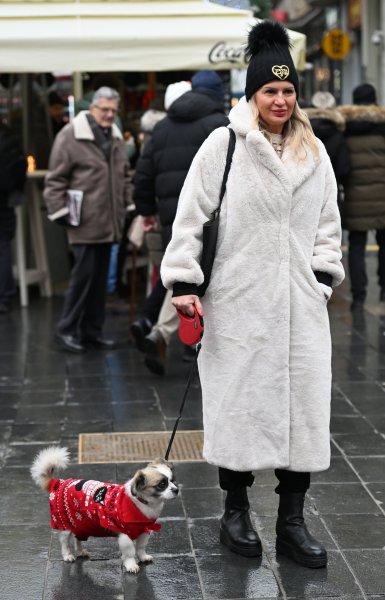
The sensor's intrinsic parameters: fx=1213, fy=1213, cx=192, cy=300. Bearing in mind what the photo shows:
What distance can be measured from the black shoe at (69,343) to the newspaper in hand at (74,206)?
89cm

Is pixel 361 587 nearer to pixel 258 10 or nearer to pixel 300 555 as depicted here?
pixel 300 555

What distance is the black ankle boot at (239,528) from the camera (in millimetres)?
4836

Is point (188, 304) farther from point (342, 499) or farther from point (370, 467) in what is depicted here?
point (370, 467)

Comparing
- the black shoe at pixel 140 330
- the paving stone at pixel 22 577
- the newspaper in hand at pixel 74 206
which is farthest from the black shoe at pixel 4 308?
the paving stone at pixel 22 577

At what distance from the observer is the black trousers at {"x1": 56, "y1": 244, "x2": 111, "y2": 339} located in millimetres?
9523

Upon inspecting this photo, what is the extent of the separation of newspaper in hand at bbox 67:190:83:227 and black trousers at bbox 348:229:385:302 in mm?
3058

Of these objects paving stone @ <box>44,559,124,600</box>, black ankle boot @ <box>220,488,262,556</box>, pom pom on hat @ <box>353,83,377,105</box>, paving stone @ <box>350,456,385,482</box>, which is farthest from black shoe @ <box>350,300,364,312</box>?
paving stone @ <box>44,559,124,600</box>

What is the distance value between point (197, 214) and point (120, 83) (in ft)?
28.5

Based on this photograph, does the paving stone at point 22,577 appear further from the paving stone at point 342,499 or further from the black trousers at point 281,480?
the paving stone at point 342,499

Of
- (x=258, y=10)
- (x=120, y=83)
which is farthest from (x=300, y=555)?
(x=258, y=10)

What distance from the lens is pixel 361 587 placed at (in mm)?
4508

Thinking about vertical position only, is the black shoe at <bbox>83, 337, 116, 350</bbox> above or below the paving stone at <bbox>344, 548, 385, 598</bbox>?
below

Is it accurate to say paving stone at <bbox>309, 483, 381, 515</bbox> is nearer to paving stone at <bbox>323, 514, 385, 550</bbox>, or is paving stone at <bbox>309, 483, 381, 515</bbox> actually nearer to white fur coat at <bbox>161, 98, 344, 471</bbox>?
paving stone at <bbox>323, 514, 385, 550</bbox>

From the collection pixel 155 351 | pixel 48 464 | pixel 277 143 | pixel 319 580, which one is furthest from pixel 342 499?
pixel 155 351
